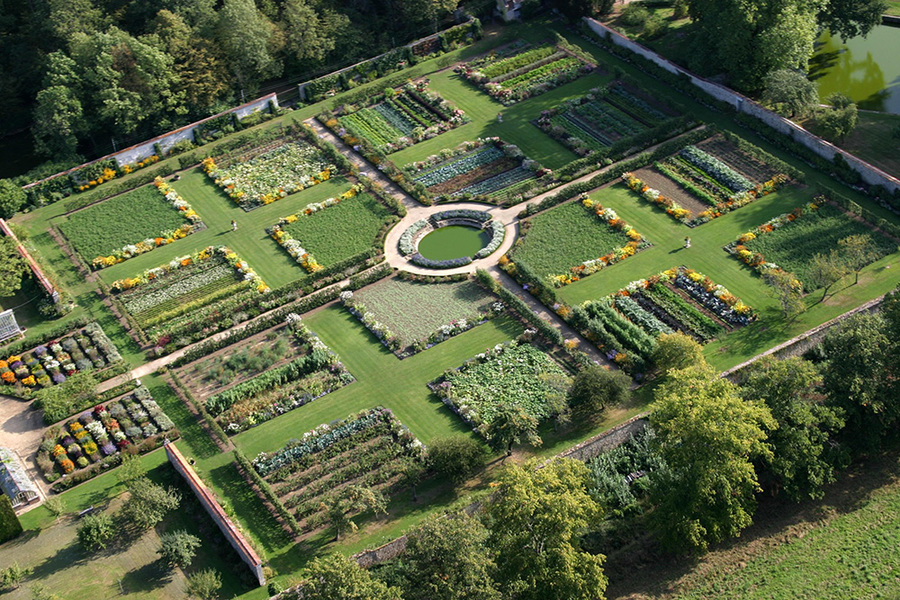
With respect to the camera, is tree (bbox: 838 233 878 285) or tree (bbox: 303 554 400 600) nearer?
tree (bbox: 303 554 400 600)

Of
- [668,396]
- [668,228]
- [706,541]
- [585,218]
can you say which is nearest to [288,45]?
[585,218]

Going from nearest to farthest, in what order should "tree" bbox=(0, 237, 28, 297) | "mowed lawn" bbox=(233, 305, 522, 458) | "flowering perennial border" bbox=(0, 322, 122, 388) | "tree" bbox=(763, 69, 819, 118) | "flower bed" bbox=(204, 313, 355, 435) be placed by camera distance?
"mowed lawn" bbox=(233, 305, 522, 458)
"flower bed" bbox=(204, 313, 355, 435)
"flowering perennial border" bbox=(0, 322, 122, 388)
"tree" bbox=(0, 237, 28, 297)
"tree" bbox=(763, 69, 819, 118)

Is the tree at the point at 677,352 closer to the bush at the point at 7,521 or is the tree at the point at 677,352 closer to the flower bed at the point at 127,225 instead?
the flower bed at the point at 127,225

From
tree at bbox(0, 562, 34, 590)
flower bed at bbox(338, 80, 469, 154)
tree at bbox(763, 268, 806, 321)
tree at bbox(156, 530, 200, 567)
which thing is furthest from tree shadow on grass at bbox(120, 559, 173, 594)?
tree at bbox(763, 268, 806, 321)

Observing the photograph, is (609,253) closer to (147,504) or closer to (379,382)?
(379,382)

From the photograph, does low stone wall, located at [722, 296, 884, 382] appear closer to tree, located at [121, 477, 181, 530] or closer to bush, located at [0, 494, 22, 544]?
tree, located at [121, 477, 181, 530]

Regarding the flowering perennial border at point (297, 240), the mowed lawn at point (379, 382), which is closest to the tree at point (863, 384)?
the mowed lawn at point (379, 382)
